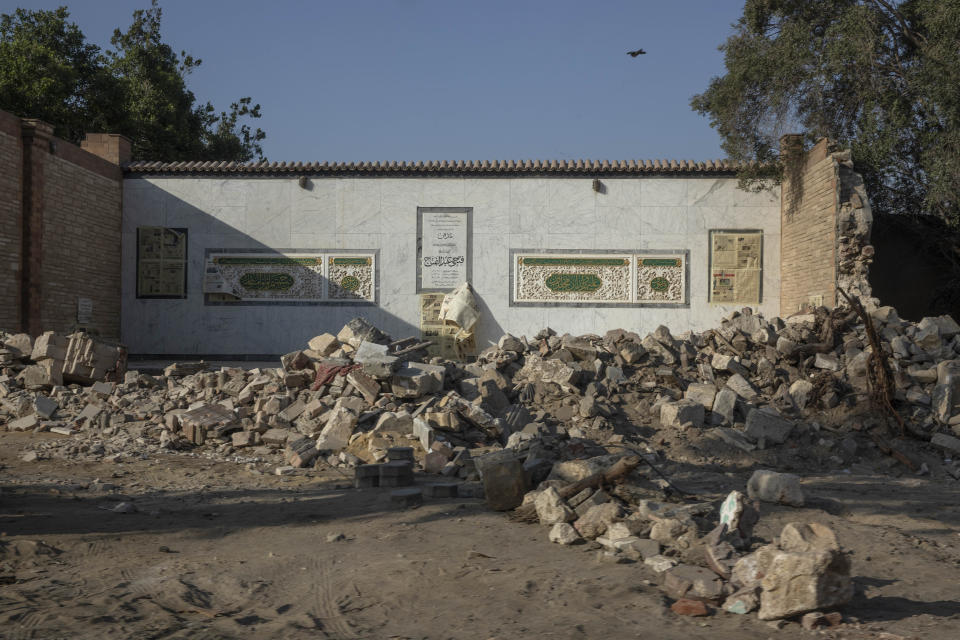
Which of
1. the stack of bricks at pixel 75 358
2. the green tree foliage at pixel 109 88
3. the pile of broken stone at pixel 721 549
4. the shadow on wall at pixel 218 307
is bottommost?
the pile of broken stone at pixel 721 549

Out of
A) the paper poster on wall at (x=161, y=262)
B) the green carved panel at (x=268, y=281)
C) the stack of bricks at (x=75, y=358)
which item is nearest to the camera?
the stack of bricks at (x=75, y=358)

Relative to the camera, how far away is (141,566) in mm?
3887

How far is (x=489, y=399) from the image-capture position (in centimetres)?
836

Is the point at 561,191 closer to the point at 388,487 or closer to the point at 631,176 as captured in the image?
the point at 631,176

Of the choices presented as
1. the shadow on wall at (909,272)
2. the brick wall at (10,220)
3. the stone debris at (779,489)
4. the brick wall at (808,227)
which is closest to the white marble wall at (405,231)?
the brick wall at (808,227)

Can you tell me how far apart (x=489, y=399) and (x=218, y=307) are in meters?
7.65

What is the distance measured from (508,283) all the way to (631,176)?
10.6 ft

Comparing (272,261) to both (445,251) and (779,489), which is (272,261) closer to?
(445,251)

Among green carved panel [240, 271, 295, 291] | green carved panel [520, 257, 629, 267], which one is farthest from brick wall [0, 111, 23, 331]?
green carved panel [520, 257, 629, 267]

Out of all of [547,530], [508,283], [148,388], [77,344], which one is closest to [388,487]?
[547,530]

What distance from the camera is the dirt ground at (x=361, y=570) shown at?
10.1ft

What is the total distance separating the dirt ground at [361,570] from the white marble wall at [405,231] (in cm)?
760

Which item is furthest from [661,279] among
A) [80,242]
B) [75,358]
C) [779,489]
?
[80,242]

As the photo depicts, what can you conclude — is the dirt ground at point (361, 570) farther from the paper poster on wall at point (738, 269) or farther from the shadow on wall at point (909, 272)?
the shadow on wall at point (909, 272)
